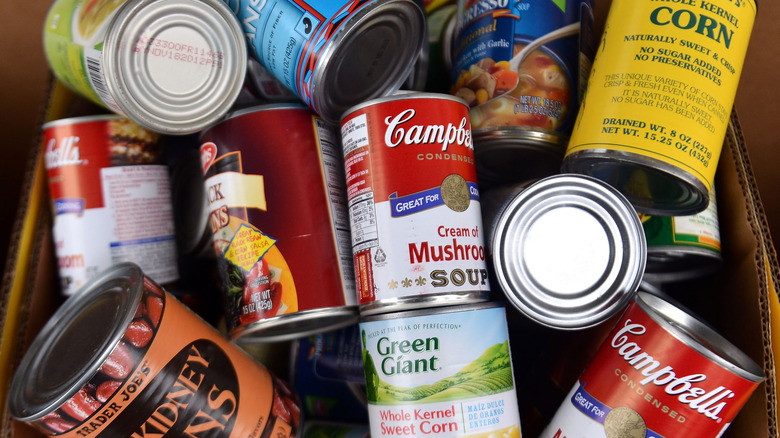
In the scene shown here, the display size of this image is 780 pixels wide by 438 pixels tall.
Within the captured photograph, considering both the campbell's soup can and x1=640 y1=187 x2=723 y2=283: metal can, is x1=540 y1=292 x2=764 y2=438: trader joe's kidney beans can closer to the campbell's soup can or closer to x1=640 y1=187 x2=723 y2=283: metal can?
x1=640 y1=187 x2=723 y2=283: metal can

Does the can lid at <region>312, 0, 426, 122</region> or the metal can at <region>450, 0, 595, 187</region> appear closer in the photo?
the can lid at <region>312, 0, 426, 122</region>

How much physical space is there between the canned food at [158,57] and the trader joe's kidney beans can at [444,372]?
1.76 feet

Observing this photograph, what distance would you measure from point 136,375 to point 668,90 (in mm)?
992

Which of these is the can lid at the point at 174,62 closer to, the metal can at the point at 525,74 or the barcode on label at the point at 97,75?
the barcode on label at the point at 97,75

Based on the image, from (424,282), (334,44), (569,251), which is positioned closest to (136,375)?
(424,282)

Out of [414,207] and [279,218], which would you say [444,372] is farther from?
[279,218]

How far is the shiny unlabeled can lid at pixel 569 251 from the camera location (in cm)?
101

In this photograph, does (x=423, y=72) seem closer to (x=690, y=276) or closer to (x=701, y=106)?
(x=701, y=106)

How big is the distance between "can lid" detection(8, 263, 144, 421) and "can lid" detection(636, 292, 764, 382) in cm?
87

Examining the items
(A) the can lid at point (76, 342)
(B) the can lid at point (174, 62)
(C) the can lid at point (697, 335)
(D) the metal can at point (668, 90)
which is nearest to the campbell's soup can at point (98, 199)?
(A) the can lid at point (76, 342)

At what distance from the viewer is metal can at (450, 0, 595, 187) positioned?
3.77ft

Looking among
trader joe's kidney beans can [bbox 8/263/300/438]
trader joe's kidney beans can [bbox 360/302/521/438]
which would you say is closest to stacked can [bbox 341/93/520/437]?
trader joe's kidney beans can [bbox 360/302/521/438]

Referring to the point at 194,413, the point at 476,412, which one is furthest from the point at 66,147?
the point at 476,412

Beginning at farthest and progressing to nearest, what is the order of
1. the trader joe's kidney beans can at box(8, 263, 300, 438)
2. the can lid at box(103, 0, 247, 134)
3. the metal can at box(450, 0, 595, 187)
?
1. the metal can at box(450, 0, 595, 187)
2. the can lid at box(103, 0, 247, 134)
3. the trader joe's kidney beans can at box(8, 263, 300, 438)
